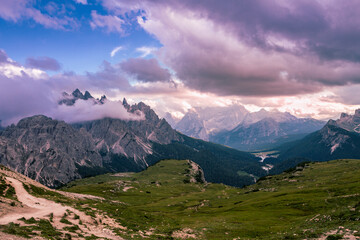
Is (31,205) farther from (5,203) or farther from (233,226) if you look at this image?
(233,226)

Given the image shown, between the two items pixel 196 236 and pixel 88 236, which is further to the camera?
pixel 196 236

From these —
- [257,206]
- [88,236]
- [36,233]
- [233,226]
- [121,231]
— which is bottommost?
[257,206]

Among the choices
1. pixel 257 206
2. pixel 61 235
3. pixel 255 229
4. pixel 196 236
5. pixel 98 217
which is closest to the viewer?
pixel 61 235

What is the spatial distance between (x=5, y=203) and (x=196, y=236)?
123ft

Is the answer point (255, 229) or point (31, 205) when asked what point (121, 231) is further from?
point (255, 229)

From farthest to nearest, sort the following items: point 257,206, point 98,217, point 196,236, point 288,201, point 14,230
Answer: point 257,206
point 288,201
point 196,236
point 98,217
point 14,230

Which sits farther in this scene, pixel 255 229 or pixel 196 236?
pixel 255 229

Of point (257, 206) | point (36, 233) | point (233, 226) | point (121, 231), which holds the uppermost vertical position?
point (36, 233)

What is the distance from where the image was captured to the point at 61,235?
31.8 metres

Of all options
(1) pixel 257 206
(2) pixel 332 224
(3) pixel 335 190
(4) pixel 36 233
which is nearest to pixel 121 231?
(4) pixel 36 233

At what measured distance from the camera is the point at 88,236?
1367 inches

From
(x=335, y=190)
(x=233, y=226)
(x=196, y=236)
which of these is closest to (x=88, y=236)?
(x=196, y=236)

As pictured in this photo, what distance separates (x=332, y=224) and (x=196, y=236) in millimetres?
26549

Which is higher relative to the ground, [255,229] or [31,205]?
[31,205]
